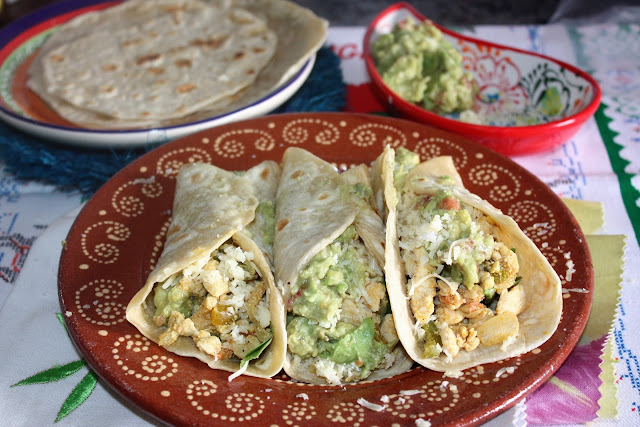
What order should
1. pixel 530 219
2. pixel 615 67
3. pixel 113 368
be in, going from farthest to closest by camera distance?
pixel 615 67 → pixel 530 219 → pixel 113 368

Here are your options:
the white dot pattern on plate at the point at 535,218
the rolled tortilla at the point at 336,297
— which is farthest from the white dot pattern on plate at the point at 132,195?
the white dot pattern on plate at the point at 535,218

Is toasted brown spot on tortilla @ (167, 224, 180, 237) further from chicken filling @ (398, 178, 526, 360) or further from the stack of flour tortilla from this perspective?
the stack of flour tortilla

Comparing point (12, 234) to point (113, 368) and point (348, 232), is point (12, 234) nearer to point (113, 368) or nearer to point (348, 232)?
point (113, 368)

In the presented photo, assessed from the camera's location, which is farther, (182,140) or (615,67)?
(615,67)

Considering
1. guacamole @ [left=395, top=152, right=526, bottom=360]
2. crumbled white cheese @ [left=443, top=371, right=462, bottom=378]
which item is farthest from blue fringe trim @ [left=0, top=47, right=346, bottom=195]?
crumbled white cheese @ [left=443, top=371, right=462, bottom=378]

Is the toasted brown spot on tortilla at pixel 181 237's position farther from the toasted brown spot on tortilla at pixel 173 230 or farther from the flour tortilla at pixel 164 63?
the flour tortilla at pixel 164 63

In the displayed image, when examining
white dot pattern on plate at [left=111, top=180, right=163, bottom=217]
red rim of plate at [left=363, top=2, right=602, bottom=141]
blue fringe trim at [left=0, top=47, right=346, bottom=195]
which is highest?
red rim of plate at [left=363, top=2, right=602, bottom=141]

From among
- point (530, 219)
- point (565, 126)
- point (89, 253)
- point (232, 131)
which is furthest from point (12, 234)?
point (565, 126)
